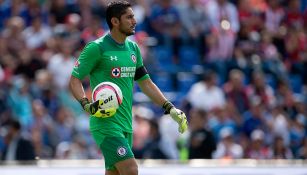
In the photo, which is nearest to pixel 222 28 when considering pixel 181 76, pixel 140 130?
pixel 181 76

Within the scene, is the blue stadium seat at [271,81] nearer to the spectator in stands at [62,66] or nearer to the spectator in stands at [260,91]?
the spectator in stands at [260,91]

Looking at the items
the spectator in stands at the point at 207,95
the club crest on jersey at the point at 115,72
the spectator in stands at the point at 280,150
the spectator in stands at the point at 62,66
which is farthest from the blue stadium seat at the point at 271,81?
the club crest on jersey at the point at 115,72

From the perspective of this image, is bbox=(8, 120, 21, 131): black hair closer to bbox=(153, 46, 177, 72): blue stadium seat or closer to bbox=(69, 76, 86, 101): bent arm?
bbox=(153, 46, 177, 72): blue stadium seat

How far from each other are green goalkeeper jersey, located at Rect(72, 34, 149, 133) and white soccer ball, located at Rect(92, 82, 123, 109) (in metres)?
0.21

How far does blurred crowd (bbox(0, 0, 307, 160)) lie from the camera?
1570cm

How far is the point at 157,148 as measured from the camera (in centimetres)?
1548

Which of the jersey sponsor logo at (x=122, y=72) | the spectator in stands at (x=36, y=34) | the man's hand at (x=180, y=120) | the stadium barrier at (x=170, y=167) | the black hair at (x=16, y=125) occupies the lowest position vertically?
the stadium barrier at (x=170, y=167)

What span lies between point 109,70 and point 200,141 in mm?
5749

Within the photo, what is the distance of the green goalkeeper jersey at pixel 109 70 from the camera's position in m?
9.36

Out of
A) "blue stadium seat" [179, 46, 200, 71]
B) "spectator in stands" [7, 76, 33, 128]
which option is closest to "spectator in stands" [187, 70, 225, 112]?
"blue stadium seat" [179, 46, 200, 71]

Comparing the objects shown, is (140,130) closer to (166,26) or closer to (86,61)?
(166,26)

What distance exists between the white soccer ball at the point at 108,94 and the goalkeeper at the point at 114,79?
0.07 meters

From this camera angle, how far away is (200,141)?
14961 mm

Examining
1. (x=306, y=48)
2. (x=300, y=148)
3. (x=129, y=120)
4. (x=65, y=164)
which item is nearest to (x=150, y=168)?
(x=65, y=164)
